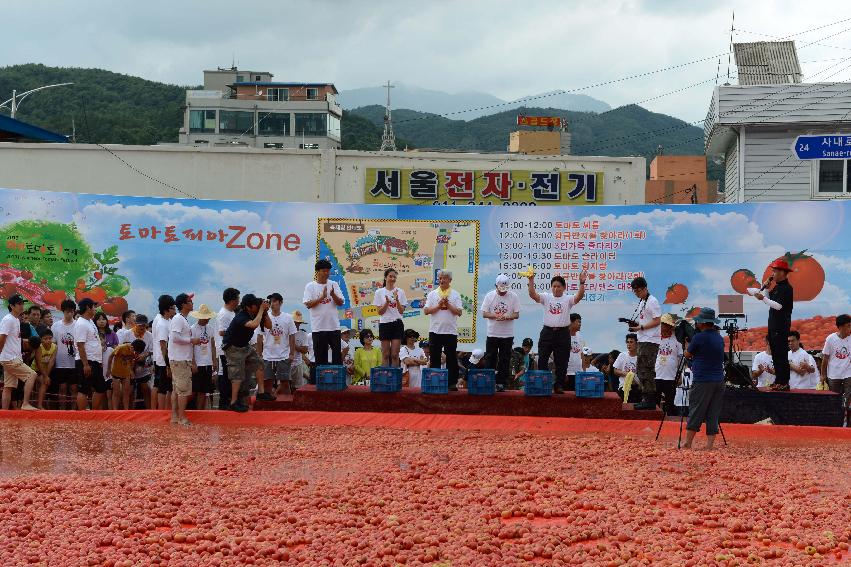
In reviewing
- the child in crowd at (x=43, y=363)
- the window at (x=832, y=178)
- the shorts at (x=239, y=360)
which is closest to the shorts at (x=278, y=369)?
the shorts at (x=239, y=360)

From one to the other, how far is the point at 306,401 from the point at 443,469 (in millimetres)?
4486

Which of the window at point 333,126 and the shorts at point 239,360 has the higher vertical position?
the window at point 333,126

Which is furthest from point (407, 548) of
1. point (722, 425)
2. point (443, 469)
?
point (722, 425)

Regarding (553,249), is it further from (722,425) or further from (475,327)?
(722,425)

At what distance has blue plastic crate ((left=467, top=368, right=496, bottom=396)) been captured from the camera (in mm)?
13734

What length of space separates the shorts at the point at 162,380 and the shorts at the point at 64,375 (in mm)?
1082

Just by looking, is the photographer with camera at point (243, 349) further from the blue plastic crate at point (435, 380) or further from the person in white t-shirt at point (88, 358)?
the blue plastic crate at point (435, 380)

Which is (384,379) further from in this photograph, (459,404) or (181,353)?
(181,353)

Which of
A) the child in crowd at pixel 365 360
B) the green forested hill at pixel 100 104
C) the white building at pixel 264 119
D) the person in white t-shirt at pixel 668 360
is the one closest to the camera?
the person in white t-shirt at pixel 668 360

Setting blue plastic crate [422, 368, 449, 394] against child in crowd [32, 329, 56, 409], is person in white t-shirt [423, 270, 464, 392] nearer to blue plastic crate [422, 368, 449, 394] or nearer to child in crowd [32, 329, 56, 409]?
blue plastic crate [422, 368, 449, 394]

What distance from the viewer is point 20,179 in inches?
869

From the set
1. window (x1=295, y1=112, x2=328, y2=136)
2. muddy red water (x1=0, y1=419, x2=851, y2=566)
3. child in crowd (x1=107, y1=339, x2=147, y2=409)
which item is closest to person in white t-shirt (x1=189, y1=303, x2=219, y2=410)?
child in crowd (x1=107, y1=339, x2=147, y2=409)

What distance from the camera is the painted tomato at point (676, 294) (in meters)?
16.4

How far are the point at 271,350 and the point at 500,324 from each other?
326cm
